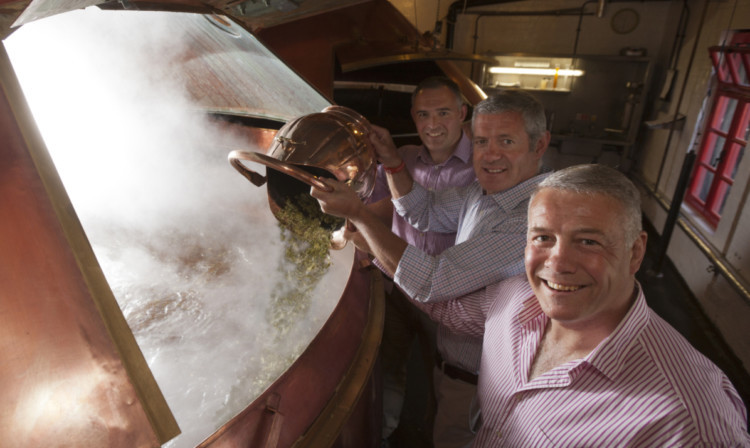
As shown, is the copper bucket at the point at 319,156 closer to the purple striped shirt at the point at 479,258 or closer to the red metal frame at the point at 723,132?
the purple striped shirt at the point at 479,258

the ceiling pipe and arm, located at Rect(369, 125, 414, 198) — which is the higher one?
the ceiling pipe

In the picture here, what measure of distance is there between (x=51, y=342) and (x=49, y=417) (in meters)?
0.12

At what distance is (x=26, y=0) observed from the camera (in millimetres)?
717

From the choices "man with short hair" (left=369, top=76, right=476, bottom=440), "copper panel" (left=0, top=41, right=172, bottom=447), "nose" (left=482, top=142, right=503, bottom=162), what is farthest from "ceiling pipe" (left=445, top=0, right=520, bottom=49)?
"copper panel" (left=0, top=41, right=172, bottom=447)

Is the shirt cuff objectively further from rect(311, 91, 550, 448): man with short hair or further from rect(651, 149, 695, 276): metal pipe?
rect(651, 149, 695, 276): metal pipe

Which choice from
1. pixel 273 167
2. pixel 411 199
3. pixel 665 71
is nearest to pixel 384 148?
pixel 411 199

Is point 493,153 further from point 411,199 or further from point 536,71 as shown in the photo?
point 536,71

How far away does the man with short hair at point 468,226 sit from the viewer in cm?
126

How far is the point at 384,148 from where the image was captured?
1.75 meters

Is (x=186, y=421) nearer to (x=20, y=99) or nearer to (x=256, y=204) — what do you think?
(x=20, y=99)

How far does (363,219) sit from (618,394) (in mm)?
724

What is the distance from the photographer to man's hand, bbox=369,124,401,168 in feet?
5.74

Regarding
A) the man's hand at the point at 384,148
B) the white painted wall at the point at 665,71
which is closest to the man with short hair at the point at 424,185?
the man's hand at the point at 384,148

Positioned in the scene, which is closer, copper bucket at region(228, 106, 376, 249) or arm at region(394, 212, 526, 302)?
copper bucket at region(228, 106, 376, 249)
